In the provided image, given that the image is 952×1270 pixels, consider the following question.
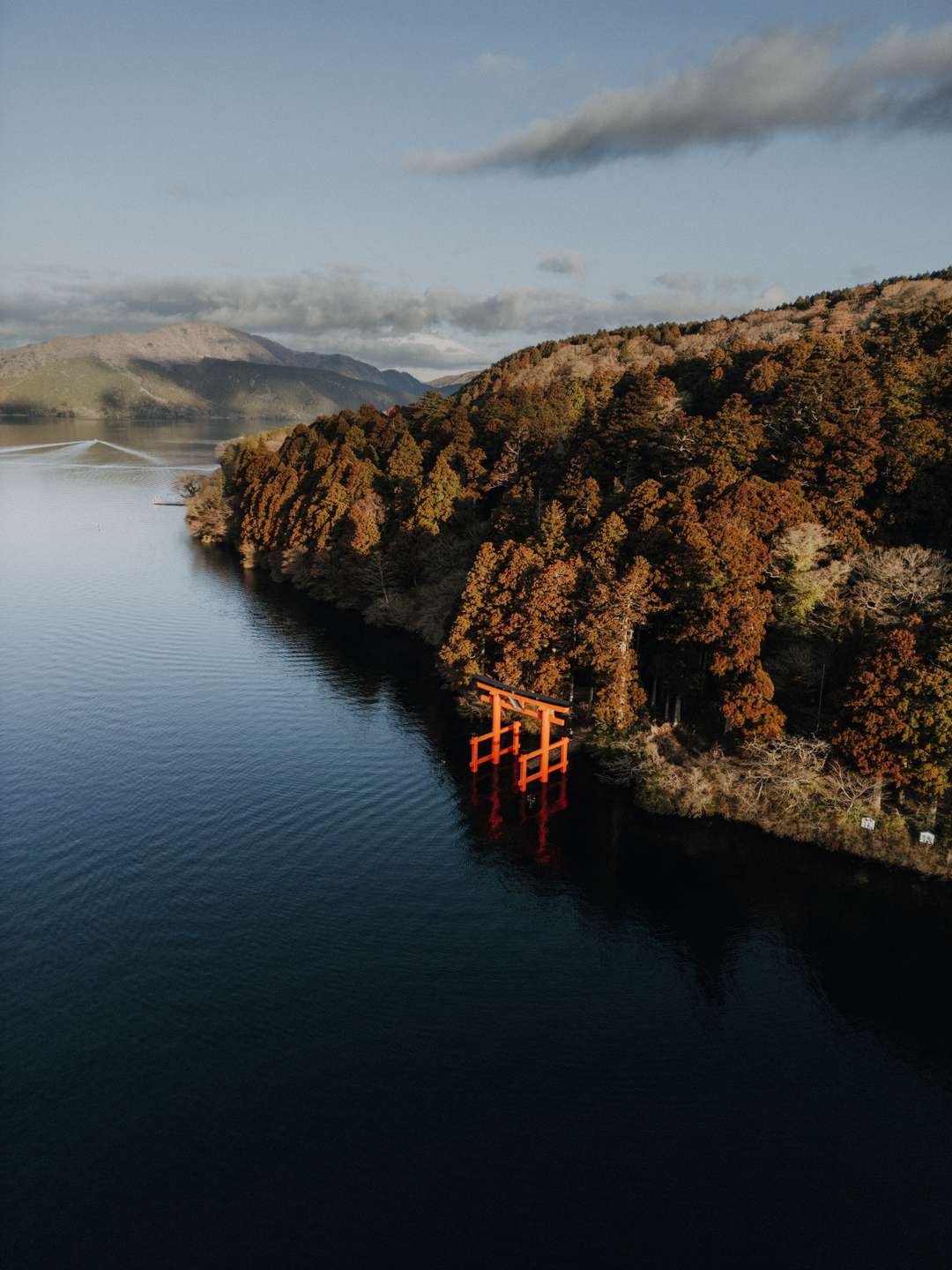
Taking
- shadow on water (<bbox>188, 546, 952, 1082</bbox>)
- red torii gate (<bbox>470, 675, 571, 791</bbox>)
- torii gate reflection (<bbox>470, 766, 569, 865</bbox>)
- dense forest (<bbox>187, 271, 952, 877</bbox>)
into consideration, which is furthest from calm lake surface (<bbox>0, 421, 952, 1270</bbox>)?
dense forest (<bbox>187, 271, 952, 877</bbox>)

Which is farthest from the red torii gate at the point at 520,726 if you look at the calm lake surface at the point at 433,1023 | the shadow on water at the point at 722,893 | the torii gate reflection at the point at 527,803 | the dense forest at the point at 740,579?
the calm lake surface at the point at 433,1023

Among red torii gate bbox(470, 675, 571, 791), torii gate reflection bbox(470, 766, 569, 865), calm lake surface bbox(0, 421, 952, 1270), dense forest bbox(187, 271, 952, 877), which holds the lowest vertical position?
calm lake surface bbox(0, 421, 952, 1270)

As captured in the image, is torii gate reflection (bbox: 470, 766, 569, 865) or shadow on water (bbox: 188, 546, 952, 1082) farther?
torii gate reflection (bbox: 470, 766, 569, 865)

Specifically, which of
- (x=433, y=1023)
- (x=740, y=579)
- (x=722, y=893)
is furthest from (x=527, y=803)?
(x=740, y=579)

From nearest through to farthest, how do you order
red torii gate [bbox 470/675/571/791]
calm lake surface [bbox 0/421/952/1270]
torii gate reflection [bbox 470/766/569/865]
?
calm lake surface [bbox 0/421/952/1270], torii gate reflection [bbox 470/766/569/865], red torii gate [bbox 470/675/571/791]

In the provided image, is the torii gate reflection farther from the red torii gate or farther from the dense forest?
the dense forest

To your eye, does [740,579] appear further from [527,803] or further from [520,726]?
[527,803]
